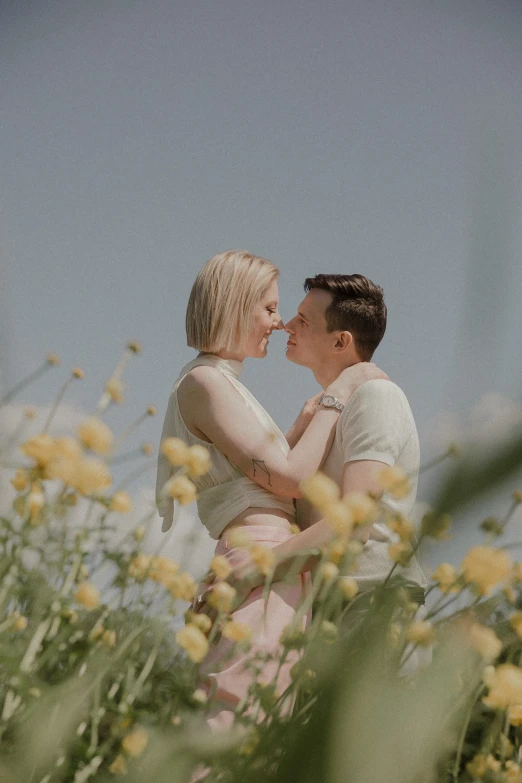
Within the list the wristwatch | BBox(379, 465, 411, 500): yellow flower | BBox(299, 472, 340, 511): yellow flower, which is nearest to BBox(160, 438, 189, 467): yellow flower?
BBox(299, 472, 340, 511): yellow flower

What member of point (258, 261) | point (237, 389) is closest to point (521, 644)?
point (237, 389)

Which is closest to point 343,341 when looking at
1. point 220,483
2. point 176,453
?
point 220,483

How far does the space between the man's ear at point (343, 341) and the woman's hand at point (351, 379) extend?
148 millimetres

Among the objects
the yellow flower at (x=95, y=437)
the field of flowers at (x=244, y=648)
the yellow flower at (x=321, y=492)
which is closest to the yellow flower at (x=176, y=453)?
the field of flowers at (x=244, y=648)

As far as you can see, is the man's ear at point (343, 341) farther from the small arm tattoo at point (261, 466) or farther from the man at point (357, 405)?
the small arm tattoo at point (261, 466)

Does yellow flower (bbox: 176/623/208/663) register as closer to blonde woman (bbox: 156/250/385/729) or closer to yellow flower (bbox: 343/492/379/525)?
yellow flower (bbox: 343/492/379/525)

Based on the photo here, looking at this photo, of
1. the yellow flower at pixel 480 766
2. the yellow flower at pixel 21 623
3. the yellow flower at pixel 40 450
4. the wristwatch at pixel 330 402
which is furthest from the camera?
the wristwatch at pixel 330 402

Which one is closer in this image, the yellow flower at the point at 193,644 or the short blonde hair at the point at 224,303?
the yellow flower at the point at 193,644

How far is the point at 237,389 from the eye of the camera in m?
2.57

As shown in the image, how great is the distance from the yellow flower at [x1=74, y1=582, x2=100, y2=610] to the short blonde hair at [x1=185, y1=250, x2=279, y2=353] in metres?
1.82

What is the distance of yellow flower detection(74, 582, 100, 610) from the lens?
947 mm

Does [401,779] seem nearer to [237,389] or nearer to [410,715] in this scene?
[410,715]

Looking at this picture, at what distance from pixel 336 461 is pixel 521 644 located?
1.40 m

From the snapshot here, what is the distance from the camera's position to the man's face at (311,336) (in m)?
3.07
